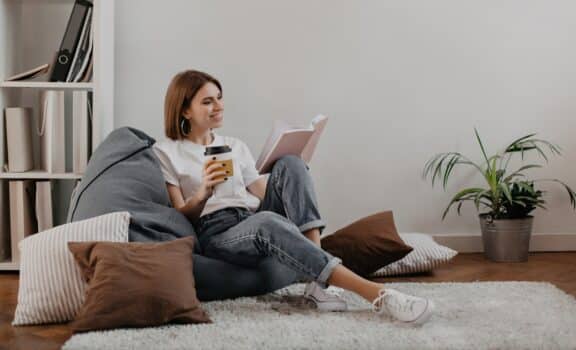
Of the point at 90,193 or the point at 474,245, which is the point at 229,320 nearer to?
the point at 90,193

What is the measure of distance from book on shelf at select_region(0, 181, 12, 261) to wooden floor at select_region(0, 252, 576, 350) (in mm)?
112

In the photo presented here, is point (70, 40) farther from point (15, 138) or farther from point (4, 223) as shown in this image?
point (4, 223)

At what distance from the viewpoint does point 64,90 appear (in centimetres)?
401

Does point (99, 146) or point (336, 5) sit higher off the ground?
point (336, 5)

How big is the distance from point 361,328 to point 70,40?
1940 mm

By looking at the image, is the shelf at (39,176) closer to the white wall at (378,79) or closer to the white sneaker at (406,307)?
the white wall at (378,79)

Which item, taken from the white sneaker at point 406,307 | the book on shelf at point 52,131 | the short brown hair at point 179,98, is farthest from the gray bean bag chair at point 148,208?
the white sneaker at point 406,307

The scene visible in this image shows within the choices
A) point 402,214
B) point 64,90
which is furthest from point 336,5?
point 64,90

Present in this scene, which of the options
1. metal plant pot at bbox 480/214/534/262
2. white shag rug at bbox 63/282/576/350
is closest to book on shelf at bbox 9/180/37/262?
white shag rug at bbox 63/282/576/350

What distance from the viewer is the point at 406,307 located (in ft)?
8.63

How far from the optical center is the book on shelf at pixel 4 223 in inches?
148

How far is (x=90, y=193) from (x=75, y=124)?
62cm

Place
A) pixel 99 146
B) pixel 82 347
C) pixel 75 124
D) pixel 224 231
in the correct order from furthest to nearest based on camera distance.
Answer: pixel 75 124, pixel 99 146, pixel 224 231, pixel 82 347

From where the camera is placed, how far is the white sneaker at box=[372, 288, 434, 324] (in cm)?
261
